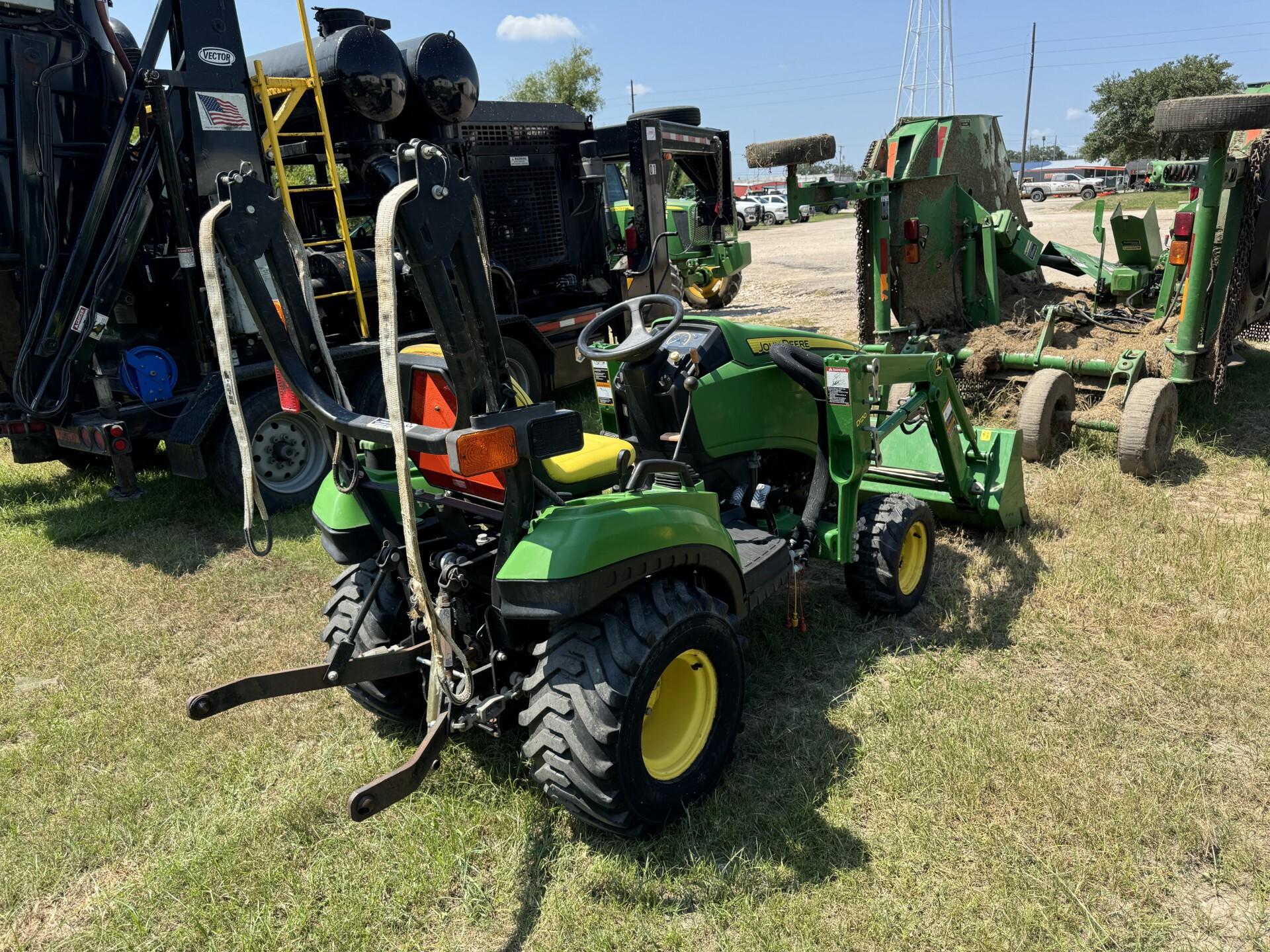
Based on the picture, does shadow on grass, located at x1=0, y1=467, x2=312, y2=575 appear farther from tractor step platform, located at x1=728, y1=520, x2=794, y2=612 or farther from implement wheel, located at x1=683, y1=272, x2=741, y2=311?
implement wheel, located at x1=683, y1=272, x2=741, y2=311

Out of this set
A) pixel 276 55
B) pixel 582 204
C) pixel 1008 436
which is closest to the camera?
pixel 1008 436

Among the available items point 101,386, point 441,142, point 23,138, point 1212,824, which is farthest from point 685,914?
point 441,142

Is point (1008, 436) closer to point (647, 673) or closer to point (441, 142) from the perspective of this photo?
point (647, 673)

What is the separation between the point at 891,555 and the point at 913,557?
36 centimetres

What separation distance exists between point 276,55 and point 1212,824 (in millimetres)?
8111

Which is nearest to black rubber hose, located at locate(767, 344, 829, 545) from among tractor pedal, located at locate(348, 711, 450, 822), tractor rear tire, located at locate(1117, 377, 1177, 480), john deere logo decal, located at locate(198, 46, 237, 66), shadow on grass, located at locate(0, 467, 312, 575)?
tractor pedal, located at locate(348, 711, 450, 822)

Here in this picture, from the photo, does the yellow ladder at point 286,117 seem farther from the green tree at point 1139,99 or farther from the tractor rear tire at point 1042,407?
the green tree at point 1139,99

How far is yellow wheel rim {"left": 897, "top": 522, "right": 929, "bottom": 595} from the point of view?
429cm

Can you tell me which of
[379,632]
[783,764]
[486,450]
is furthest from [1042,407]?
[486,450]

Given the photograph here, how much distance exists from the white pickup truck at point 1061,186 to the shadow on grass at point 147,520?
41.1 meters

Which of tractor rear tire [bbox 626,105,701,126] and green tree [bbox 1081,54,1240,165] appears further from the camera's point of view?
green tree [bbox 1081,54,1240,165]

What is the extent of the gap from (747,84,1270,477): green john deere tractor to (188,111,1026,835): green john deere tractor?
5.39 feet

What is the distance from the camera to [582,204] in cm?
909

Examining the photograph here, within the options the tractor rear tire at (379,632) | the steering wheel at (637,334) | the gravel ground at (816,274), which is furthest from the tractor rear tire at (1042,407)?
the gravel ground at (816,274)
